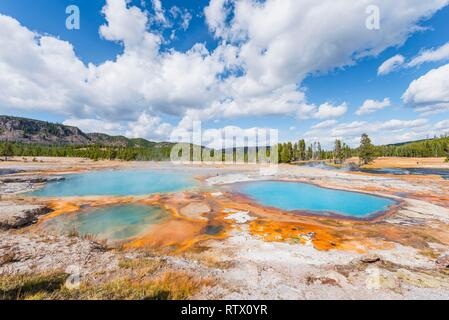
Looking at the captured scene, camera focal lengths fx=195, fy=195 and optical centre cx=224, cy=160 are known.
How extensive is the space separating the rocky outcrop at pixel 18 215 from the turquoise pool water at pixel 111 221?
122 cm

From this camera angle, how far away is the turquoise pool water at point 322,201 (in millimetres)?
17773

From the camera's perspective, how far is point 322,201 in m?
21.2

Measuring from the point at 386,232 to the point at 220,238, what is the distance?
9.98m

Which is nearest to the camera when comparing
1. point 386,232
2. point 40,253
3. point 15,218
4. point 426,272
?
point 426,272

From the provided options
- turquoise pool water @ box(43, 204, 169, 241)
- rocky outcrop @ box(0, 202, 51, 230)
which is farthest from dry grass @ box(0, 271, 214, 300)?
rocky outcrop @ box(0, 202, 51, 230)

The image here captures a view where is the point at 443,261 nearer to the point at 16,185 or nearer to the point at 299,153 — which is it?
the point at 16,185

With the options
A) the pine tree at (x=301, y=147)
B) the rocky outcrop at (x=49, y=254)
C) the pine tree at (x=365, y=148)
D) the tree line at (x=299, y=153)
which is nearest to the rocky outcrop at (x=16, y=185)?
the rocky outcrop at (x=49, y=254)

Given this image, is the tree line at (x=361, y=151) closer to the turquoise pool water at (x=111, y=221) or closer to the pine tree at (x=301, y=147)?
the pine tree at (x=301, y=147)

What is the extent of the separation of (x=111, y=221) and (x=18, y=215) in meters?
5.82
